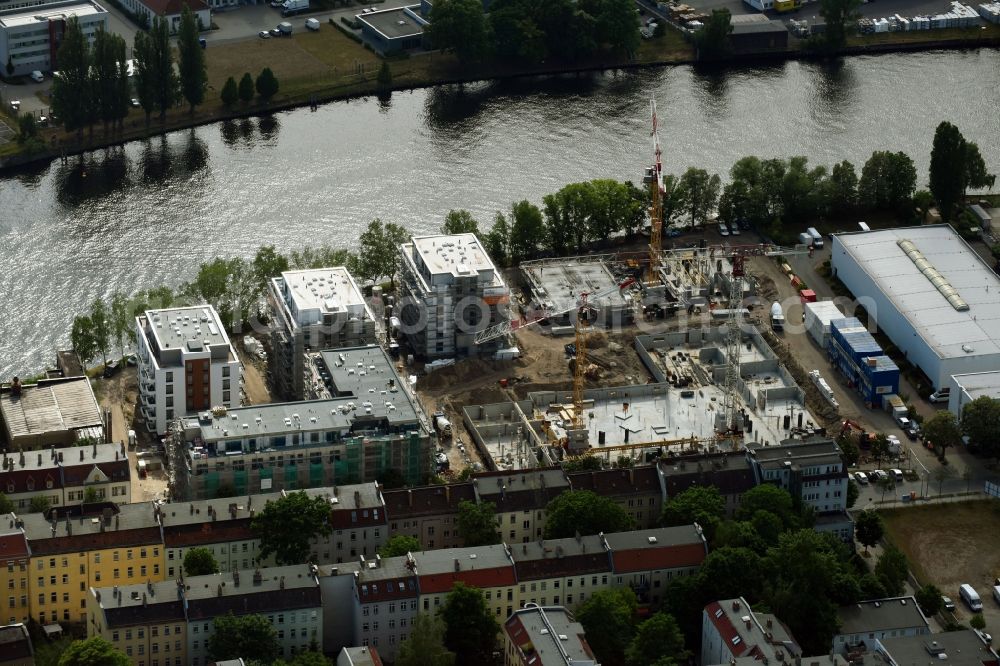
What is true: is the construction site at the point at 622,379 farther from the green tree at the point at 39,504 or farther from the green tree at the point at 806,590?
the green tree at the point at 39,504

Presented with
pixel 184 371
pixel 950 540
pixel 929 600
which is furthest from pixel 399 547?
pixel 950 540

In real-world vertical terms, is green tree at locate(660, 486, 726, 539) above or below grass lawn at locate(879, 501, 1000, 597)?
above

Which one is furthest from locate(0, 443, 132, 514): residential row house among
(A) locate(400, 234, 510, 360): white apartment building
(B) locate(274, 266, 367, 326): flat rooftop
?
(A) locate(400, 234, 510, 360): white apartment building

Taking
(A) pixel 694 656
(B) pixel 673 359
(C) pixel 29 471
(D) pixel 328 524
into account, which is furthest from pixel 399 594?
(B) pixel 673 359

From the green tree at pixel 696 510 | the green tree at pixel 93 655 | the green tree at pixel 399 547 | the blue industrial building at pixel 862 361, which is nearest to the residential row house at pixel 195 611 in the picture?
the green tree at pixel 93 655

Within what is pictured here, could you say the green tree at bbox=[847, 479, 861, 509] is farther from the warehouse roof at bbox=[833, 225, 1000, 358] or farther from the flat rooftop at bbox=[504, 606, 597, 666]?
the flat rooftop at bbox=[504, 606, 597, 666]

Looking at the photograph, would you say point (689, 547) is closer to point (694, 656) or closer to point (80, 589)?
point (694, 656)

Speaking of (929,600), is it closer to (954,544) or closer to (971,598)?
(971,598)
